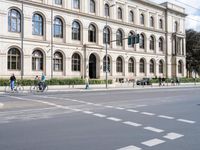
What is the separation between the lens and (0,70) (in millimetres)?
34812

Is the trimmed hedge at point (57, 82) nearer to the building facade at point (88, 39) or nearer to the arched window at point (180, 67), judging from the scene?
the building facade at point (88, 39)

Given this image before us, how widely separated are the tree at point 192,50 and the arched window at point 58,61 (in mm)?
40494

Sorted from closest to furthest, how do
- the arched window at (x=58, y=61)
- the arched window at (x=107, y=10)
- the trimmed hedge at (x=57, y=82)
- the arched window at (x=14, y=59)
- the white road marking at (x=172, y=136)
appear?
1. the white road marking at (x=172, y=136)
2. the trimmed hedge at (x=57, y=82)
3. the arched window at (x=14, y=59)
4. the arched window at (x=58, y=61)
5. the arched window at (x=107, y=10)

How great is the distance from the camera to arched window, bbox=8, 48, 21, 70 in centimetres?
3622

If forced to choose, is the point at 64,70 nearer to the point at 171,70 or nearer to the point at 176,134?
the point at 171,70

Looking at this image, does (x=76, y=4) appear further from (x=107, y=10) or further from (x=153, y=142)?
(x=153, y=142)

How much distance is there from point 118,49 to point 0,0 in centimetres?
2285

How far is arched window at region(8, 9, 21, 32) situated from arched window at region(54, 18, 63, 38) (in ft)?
19.4

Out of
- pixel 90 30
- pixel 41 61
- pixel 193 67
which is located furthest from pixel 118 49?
pixel 193 67

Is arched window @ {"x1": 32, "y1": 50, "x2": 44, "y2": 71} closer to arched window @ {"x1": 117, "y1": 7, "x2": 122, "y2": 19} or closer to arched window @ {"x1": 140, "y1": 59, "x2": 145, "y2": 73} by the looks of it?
arched window @ {"x1": 117, "y1": 7, "x2": 122, "y2": 19}

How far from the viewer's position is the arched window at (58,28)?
41394 mm

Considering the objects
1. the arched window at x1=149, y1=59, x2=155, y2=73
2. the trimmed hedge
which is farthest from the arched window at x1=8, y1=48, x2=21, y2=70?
the arched window at x1=149, y1=59, x2=155, y2=73

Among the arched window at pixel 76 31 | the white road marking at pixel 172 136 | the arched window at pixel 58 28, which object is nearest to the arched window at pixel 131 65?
the arched window at pixel 76 31

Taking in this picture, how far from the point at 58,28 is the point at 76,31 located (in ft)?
11.6
